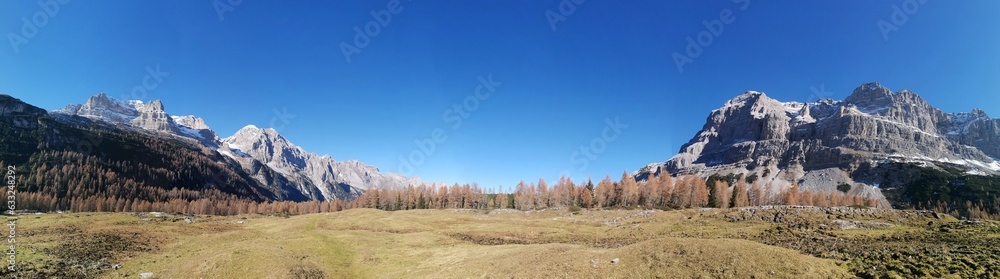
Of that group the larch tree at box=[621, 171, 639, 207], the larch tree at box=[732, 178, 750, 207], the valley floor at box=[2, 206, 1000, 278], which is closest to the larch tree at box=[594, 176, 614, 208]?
the larch tree at box=[621, 171, 639, 207]

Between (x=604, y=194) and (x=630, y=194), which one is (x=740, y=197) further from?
(x=604, y=194)

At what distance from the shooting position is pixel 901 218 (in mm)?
68938

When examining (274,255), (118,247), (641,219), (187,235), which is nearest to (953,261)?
(274,255)

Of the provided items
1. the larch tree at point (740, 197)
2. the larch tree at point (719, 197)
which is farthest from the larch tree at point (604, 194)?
the larch tree at point (740, 197)

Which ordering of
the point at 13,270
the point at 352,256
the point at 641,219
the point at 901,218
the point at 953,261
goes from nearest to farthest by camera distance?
the point at 953,261
the point at 13,270
the point at 352,256
the point at 901,218
the point at 641,219

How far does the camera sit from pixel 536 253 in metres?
40.1

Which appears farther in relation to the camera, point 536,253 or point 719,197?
point 719,197

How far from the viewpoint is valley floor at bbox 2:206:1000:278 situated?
28.8m

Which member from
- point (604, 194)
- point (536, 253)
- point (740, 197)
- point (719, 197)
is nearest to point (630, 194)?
point (604, 194)

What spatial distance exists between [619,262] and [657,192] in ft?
431

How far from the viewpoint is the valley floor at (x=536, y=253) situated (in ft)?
94.6

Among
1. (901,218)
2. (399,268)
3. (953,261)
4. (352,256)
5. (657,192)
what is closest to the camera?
(953,261)

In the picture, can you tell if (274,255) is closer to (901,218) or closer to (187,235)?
(187,235)

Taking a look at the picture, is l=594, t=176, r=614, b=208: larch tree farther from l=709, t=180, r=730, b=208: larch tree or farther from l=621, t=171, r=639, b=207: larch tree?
l=709, t=180, r=730, b=208: larch tree
